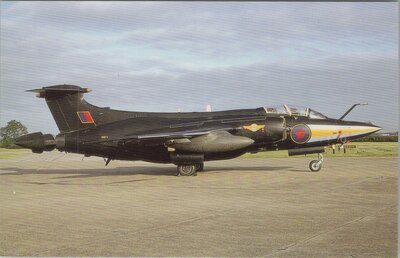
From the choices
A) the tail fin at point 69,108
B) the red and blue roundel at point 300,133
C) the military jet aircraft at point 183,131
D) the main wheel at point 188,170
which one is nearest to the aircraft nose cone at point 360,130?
the military jet aircraft at point 183,131

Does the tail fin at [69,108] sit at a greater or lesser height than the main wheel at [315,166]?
greater

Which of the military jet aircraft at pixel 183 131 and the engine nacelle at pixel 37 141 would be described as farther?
the engine nacelle at pixel 37 141

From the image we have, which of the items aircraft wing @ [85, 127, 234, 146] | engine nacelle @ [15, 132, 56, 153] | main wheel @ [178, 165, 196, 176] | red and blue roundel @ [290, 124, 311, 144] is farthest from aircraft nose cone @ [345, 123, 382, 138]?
engine nacelle @ [15, 132, 56, 153]

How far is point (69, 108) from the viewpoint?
18.3 m

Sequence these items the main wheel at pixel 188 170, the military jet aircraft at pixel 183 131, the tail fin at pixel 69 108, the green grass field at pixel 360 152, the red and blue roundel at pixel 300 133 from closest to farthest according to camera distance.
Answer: the military jet aircraft at pixel 183 131, the red and blue roundel at pixel 300 133, the main wheel at pixel 188 170, the tail fin at pixel 69 108, the green grass field at pixel 360 152

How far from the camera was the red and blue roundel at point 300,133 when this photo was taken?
17.5m

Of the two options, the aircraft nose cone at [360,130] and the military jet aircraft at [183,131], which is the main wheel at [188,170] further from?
the aircraft nose cone at [360,130]

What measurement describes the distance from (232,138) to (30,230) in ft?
33.3

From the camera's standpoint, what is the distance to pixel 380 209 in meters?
9.14

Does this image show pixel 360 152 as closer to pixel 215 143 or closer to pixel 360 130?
pixel 360 130

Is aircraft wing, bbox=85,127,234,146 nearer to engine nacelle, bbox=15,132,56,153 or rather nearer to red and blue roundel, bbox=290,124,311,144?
red and blue roundel, bbox=290,124,311,144

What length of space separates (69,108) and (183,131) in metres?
5.18

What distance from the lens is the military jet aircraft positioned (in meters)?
17.1

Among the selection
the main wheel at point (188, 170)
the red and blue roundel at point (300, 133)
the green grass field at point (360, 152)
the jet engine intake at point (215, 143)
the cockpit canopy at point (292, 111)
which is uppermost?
the cockpit canopy at point (292, 111)
